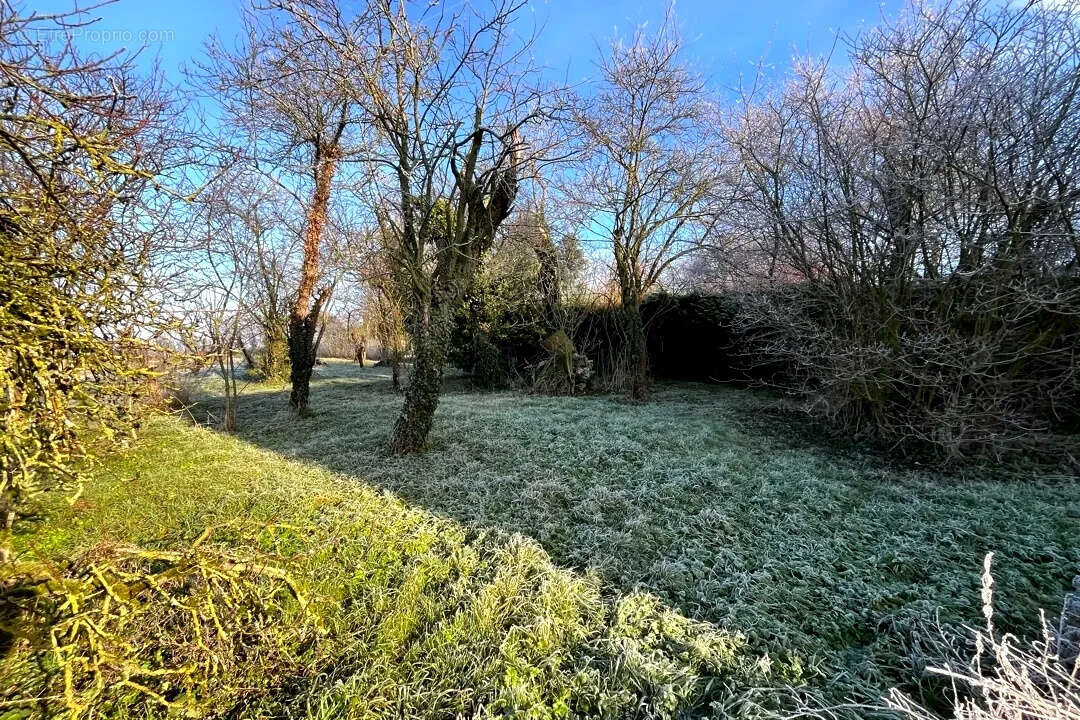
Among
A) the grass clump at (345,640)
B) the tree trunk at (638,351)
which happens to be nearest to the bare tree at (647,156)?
the tree trunk at (638,351)

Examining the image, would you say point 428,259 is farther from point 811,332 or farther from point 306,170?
point 811,332

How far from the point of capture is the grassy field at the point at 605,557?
177 centimetres

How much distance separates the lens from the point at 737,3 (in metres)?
4.94

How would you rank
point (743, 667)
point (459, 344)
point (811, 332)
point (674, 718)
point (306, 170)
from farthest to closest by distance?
point (459, 344), point (306, 170), point (811, 332), point (743, 667), point (674, 718)

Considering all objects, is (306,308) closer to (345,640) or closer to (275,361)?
(275,361)

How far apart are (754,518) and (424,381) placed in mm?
3325

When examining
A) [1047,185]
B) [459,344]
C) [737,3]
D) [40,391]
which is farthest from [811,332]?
[459,344]

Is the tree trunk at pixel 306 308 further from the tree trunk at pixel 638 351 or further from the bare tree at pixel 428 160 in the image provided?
the tree trunk at pixel 638 351

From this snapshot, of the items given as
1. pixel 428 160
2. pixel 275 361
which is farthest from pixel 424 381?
pixel 275 361

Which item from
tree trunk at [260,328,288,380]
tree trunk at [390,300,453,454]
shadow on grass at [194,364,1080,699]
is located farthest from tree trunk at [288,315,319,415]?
tree trunk at [260,328,288,380]

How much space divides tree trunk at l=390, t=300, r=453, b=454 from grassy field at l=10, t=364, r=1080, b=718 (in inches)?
10.7

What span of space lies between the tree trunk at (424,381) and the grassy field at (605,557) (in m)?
0.27

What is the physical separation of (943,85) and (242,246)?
8795 millimetres

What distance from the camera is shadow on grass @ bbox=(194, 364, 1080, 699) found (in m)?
2.17
